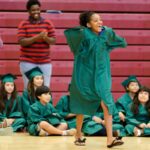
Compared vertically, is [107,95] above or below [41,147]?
above

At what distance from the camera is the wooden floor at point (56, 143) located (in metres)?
5.20

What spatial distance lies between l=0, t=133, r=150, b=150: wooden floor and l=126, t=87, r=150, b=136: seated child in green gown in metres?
0.30

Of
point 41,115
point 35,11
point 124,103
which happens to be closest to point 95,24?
point 35,11

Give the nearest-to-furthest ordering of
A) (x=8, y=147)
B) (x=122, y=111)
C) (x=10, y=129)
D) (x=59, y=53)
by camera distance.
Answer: (x=8, y=147) < (x=10, y=129) < (x=122, y=111) < (x=59, y=53)

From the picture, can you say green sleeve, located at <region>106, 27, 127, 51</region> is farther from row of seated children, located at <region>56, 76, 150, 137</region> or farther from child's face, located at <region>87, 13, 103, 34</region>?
row of seated children, located at <region>56, 76, 150, 137</region>

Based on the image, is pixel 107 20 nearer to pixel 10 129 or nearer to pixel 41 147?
pixel 10 129

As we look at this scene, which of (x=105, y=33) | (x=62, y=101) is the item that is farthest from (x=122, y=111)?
(x=105, y=33)

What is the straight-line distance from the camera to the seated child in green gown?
6646 millimetres

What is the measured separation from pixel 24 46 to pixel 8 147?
1.82m

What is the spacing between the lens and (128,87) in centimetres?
717

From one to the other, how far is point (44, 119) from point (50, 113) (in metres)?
0.11

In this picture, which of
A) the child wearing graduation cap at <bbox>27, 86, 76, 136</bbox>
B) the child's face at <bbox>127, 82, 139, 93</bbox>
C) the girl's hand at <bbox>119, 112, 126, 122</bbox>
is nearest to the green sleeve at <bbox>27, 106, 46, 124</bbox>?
the child wearing graduation cap at <bbox>27, 86, 76, 136</bbox>

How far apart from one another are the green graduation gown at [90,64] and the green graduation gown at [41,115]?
129 cm

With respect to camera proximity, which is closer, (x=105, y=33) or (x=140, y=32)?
(x=105, y=33)
